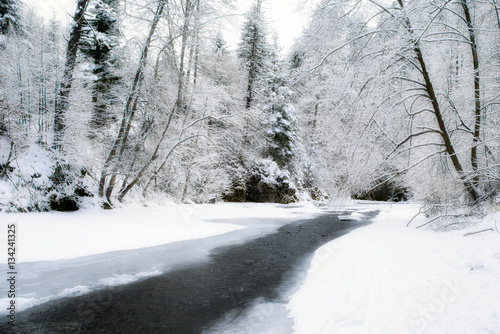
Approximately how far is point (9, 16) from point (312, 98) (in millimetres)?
16869

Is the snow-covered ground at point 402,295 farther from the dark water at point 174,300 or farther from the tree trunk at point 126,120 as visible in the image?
the tree trunk at point 126,120

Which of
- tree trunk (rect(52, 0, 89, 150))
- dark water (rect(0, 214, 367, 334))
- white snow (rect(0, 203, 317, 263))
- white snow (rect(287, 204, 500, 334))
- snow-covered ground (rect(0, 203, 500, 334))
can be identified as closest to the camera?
white snow (rect(287, 204, 500, 334))

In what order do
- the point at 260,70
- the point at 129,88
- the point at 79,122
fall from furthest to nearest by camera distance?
the point at 260,70 → the point at 129,88 → the point at 79,122

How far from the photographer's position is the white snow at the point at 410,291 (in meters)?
2.72

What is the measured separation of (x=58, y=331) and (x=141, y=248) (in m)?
3.99

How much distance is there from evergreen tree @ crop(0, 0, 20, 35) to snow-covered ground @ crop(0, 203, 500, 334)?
1250 centimetres

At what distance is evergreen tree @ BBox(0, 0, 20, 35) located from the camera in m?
14.3

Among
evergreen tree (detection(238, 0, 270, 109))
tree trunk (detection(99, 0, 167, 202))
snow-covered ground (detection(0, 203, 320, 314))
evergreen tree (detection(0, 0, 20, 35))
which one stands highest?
evergreen tree (detection(238, 0, 270, 109))

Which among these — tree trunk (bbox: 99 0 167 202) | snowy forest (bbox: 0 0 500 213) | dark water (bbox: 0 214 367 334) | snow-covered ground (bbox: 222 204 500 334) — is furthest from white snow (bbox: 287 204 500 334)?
tree trunk (bbox: 99 0 167 202)

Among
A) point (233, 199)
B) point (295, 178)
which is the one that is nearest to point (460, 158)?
point (233, 199)

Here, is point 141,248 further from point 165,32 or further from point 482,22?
point 482,22

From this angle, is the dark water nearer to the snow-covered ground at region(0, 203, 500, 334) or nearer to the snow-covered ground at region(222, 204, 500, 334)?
the snow-covered ground at region(0, 203, 500, 334)

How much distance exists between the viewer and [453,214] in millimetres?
6707

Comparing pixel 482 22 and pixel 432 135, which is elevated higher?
pixel 482 22
